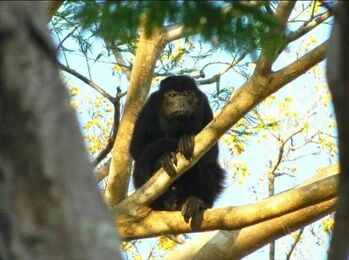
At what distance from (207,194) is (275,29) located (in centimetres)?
435

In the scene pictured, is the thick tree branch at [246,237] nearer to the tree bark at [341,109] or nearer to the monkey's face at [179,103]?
the monkey's face at [179,103]

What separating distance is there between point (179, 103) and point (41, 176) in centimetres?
621

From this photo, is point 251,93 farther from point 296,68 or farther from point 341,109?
point 341,109

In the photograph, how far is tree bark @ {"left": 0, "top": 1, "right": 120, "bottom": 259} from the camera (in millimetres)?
1576

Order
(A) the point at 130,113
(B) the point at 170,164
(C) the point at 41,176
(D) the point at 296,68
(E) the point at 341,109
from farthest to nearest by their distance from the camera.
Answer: (A) the point at 130,113 → (B) the point at 170,164 → (D) the point at 296,68 → (E) the point at 341,109 → (C) the point at 41,176

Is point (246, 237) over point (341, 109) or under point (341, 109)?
over

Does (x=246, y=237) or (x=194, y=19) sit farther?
(x=246, y=237)

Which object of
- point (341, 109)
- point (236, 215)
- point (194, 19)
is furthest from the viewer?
point (236, 215)

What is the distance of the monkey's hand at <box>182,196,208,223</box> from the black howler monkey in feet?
0.33

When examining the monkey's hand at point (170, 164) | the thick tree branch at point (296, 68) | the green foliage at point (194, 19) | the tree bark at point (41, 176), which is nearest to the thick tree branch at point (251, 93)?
the thick tree branch at point (296, 68)

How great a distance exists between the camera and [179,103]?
7.79 m

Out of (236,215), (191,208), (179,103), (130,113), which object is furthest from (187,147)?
(130,113)

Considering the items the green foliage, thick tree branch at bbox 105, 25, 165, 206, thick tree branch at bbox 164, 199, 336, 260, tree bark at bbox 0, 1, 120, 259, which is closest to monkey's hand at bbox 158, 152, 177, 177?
thick tree branch at bbox 164, 199, 336, 260

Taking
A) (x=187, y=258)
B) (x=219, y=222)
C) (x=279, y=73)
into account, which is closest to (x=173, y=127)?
(x=187, y=258)
